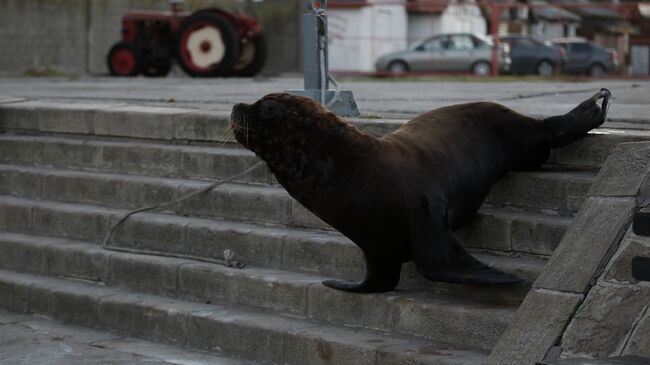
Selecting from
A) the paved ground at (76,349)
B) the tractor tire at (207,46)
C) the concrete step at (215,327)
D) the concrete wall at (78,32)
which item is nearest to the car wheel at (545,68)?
the concrete wall at (78,32)

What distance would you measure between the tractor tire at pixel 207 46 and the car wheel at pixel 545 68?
14678mm

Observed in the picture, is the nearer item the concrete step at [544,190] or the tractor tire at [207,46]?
the concrete step at [544,190]

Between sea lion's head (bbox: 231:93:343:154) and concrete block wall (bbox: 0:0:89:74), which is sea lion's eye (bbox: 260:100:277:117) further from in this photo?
concrete block wall (bbox: 0:0:89:74)

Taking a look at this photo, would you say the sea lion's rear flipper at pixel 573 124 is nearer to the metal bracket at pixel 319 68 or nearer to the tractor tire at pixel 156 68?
the metal bracket at pixel 319 68

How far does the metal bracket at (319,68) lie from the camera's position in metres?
7.08

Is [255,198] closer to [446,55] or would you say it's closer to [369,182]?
[369,182]

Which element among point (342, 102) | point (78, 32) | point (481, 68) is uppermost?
point (78, 32)

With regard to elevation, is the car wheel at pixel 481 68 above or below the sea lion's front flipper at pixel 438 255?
below

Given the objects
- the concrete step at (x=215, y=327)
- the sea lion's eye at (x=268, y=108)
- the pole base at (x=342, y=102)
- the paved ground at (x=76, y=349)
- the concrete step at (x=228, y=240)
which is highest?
the sea lion's eye at (x=268, y=108)

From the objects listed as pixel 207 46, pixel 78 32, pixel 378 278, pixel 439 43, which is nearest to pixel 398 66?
pixel 439 43

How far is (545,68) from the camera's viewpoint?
30984 millimetres

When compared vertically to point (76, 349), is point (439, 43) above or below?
above

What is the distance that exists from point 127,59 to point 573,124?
13722mm

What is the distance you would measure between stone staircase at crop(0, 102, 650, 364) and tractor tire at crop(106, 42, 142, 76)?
10.1 meters
